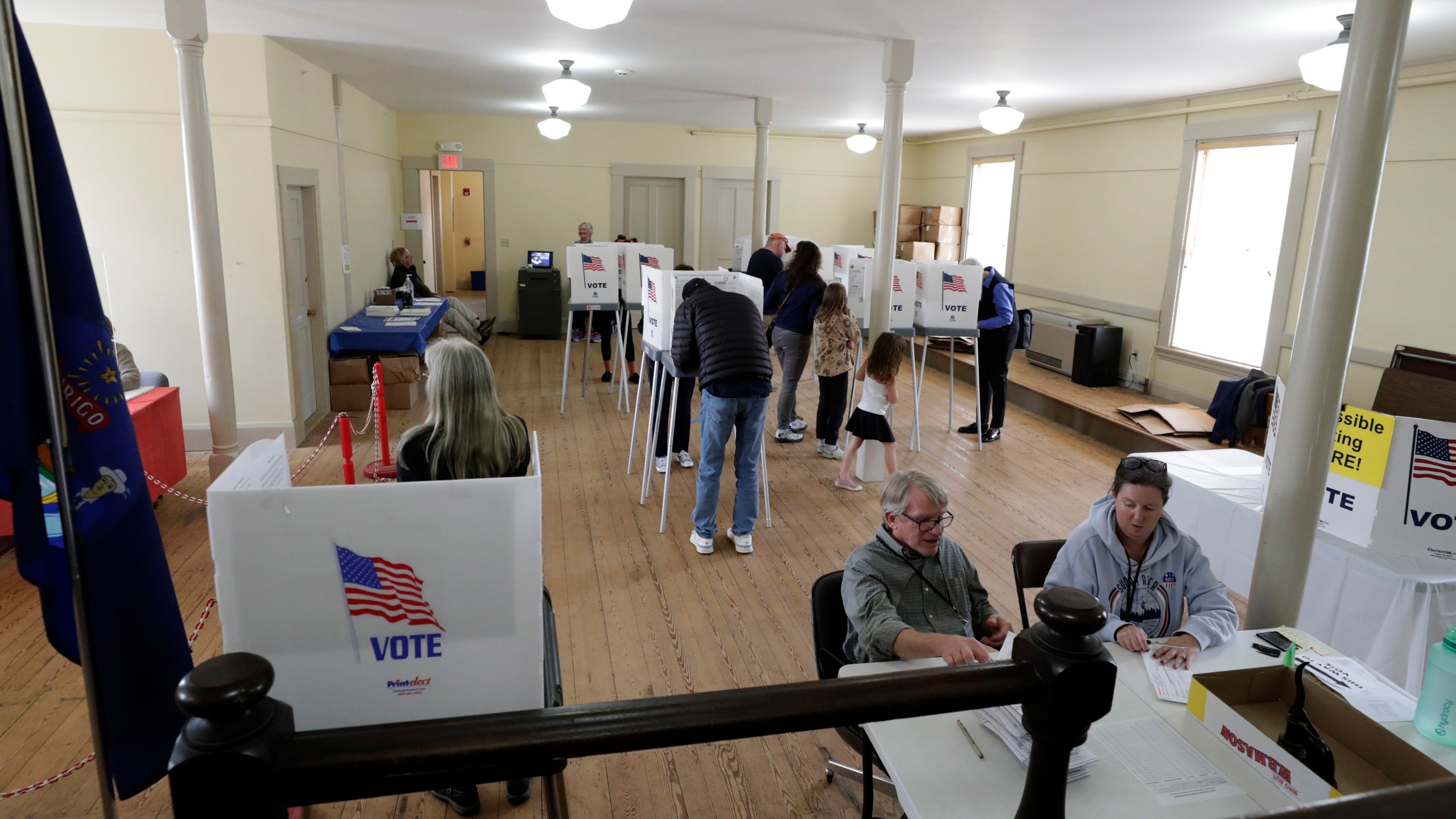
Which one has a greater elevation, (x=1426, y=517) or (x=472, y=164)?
(x=472, y=164)

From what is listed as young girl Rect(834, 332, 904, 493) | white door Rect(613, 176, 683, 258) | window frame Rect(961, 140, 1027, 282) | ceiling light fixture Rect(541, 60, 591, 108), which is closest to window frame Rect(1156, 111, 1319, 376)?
window frame Rect(961, 140, 1027, 282)

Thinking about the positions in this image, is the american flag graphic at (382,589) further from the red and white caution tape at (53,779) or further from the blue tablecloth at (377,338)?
the blue tablecloth at (377,338)

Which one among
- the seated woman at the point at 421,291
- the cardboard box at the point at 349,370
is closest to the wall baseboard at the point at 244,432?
the cardboard box at the point at 349,370

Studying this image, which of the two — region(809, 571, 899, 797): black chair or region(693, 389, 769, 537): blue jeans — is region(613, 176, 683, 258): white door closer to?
region(693, 389, 769, 537): blue jeans

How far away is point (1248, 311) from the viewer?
7.39m

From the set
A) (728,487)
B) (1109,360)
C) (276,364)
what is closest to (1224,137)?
(1109,360)

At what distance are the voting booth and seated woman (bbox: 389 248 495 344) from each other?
26.3 ft

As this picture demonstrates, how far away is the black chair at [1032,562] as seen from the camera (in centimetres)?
283

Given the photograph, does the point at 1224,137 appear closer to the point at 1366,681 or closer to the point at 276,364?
the point at 1366,681

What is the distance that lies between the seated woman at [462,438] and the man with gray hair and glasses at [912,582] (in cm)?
114

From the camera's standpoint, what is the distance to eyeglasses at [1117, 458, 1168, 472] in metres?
2.50

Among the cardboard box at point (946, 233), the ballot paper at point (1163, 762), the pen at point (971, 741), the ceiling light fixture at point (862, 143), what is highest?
the ceiling light fixture at point (862, 143)

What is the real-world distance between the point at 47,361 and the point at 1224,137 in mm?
8498

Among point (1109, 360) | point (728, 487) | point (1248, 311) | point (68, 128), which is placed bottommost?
point (728, 487)
